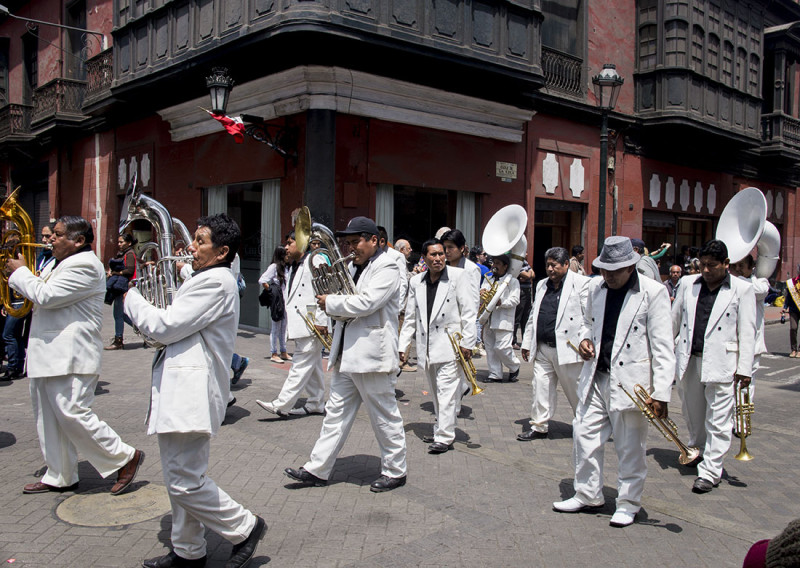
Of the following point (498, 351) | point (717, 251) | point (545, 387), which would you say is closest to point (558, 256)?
point (545, 387)

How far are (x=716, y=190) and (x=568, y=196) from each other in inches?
286

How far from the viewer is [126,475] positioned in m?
4.60

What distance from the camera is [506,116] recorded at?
14.0 m

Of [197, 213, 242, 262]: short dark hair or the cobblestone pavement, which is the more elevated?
[197, 213, 242, 262]: short dark hair

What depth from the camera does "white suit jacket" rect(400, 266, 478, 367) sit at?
5.98 meters

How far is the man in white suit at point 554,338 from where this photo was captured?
5.94 metres

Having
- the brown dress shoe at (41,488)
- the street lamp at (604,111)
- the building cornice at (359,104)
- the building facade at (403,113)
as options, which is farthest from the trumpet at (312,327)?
the street lamp at (604,111)

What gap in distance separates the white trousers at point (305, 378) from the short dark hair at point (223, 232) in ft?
10.3

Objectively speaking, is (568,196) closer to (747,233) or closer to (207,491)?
(747,233)

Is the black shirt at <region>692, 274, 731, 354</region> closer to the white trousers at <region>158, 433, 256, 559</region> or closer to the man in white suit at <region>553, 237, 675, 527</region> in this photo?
the man in white suit at <region>553, 237, 675, 527</region>

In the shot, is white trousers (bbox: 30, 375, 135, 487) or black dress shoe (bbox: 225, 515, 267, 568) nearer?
black dress shoe (bbox: 225, 515, 267, 568)

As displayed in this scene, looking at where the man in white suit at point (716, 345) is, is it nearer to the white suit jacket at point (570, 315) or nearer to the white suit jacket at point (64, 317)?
the white suit jacket at point (570, 315)

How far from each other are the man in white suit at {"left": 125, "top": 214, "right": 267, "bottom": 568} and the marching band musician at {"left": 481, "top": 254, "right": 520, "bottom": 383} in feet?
19.1

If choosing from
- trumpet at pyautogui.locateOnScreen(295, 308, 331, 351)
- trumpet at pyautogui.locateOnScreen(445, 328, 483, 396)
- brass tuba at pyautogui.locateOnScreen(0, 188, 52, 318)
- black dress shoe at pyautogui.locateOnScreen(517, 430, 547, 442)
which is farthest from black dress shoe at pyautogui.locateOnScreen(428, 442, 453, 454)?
A: brass tuba at pyautogui.locateOnScreen(0, 188, 52, 318)
